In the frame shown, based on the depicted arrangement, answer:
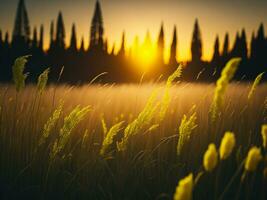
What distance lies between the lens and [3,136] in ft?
5.34

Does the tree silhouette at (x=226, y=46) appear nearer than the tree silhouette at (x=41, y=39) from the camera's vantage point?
No

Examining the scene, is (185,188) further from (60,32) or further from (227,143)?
(60,32)

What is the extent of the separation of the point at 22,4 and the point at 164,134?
3932cm

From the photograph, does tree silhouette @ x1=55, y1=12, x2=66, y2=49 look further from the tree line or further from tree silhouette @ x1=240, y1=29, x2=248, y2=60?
tree silhouette @ x1=240, y1=29, x2=248, y2=60

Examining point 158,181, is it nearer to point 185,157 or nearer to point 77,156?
point 185,157

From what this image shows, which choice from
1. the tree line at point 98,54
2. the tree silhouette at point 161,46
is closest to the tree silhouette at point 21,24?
the tree line at point 98,54

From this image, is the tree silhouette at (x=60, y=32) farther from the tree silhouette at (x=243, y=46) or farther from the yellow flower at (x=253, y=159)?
the yellow flower at (x=253, y=159)

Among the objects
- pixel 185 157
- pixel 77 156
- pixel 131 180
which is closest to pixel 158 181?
pixel 131 180

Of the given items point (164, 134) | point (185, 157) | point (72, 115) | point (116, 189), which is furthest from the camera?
point (164, 134)

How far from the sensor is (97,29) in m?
41.5

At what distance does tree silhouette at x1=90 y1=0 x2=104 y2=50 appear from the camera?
134ft

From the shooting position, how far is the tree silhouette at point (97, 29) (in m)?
41.0

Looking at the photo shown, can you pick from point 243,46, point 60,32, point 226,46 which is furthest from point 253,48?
point 60,32

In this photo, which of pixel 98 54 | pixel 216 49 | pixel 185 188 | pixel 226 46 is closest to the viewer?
pixel 185 188
